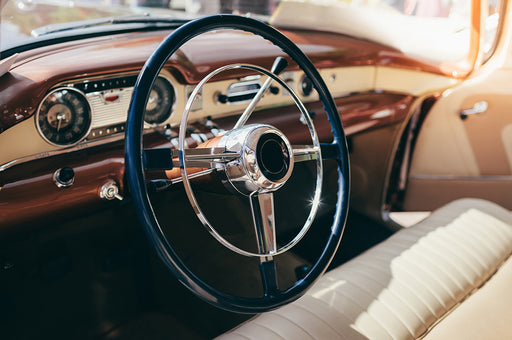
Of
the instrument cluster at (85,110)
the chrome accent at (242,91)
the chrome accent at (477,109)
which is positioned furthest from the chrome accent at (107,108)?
the chrome accent at (477,109)

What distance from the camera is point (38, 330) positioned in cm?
159

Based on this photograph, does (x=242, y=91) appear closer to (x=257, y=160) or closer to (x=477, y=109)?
(x=257, y=160)

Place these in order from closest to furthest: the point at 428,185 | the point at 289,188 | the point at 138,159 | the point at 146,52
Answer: the point at 138,159, the point at 146,52, the point at 289,188, the point at 428,185

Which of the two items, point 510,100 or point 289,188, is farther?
point 510,100

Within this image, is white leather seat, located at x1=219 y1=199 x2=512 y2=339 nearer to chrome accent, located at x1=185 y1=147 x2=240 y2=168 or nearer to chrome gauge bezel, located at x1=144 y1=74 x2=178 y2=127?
chrome accent, located at x1=185 y1=147 x2=240 y2=168

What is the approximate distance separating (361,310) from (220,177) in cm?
47

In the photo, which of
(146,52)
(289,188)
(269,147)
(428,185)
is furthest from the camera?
(428,185)

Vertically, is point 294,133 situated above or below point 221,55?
below

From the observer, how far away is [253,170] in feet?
3.45

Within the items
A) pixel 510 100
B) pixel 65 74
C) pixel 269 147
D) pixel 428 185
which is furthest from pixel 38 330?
pixel 510 100

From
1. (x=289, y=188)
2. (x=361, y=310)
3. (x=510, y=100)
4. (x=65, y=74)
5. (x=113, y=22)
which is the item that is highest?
(x=113, y=22)

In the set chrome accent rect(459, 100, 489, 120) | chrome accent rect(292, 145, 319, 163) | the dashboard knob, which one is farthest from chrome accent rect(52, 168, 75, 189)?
chrome accent rect(459, 100, 489, 120)

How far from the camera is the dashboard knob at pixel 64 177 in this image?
46.9 inches

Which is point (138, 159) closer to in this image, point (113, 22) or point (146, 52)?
point (146, 52)
